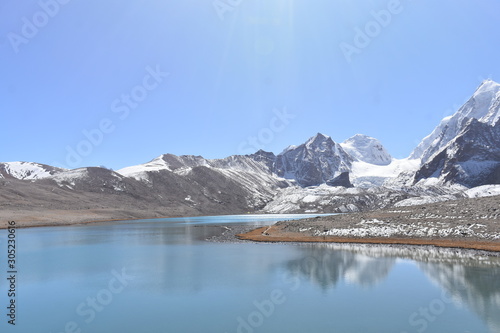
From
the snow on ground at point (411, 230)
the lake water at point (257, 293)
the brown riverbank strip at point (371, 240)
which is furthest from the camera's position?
the snow on ground at point (411, 230)

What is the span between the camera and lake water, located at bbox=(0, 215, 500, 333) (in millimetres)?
24359

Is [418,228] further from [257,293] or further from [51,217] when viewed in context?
[51,217]

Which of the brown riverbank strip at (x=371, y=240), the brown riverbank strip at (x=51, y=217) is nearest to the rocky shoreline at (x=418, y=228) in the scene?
the brown riverbank strip at (x=371, y=240)

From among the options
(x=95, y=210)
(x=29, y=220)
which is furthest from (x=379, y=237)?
(x=95, y=210)

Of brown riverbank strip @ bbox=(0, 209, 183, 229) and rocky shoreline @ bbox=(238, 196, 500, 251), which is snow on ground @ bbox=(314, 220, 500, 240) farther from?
brown riverbank strip @ bbox=(0, 209, 183, 229)

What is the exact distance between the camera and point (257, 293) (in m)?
32.2

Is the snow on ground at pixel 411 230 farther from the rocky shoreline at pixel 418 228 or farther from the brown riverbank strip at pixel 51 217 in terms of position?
the brown riverbank strip at pixel 51 217

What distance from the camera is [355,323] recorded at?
79.5 ft

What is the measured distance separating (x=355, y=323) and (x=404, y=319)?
3951 millimetres


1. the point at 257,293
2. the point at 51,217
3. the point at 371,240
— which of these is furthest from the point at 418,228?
the point at 51,217

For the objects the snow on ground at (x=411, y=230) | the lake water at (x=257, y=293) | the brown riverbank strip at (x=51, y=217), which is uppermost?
the brown riverbank strip at (x=51, y=217)

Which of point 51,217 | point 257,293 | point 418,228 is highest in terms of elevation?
point 51,217

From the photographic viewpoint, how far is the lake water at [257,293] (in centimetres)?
2436

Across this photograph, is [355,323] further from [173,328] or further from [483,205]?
[483,205]
